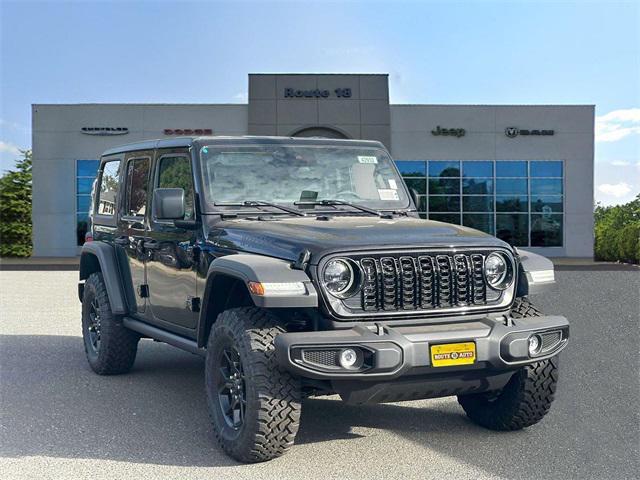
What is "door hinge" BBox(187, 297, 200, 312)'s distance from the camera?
6.08 m

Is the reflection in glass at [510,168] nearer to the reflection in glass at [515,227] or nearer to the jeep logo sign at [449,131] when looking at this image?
the reflection in glass at [515,227]

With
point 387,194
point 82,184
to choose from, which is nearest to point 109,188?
point 387,194

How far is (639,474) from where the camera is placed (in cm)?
505

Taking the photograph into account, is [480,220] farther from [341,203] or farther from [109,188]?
[341,203]

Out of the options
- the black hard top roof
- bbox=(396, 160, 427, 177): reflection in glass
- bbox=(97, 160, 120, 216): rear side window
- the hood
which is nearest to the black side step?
the hood

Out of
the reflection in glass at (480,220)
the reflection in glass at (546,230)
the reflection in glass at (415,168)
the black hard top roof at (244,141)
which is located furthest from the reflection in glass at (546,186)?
the black hard top roof at (244,141)

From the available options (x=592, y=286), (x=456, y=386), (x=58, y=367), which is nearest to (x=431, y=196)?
(x=592, y=286)

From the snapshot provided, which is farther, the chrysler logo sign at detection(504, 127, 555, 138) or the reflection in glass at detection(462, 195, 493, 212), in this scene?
the reflection in glass at detection(462, 195, 493, 212)

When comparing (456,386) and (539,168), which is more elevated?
(539,168)

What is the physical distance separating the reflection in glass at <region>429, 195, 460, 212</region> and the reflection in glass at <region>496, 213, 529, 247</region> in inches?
76.1

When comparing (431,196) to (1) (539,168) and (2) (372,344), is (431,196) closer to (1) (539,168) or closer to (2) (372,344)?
(1) (539,168)

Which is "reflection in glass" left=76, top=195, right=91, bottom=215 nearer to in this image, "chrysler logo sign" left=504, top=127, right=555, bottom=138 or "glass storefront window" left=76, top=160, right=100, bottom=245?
"glass storefront window" left=76, top=160, right=100, bottom=245

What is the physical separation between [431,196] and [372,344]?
31.7 meters

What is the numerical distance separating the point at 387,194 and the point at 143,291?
225 centimetres
